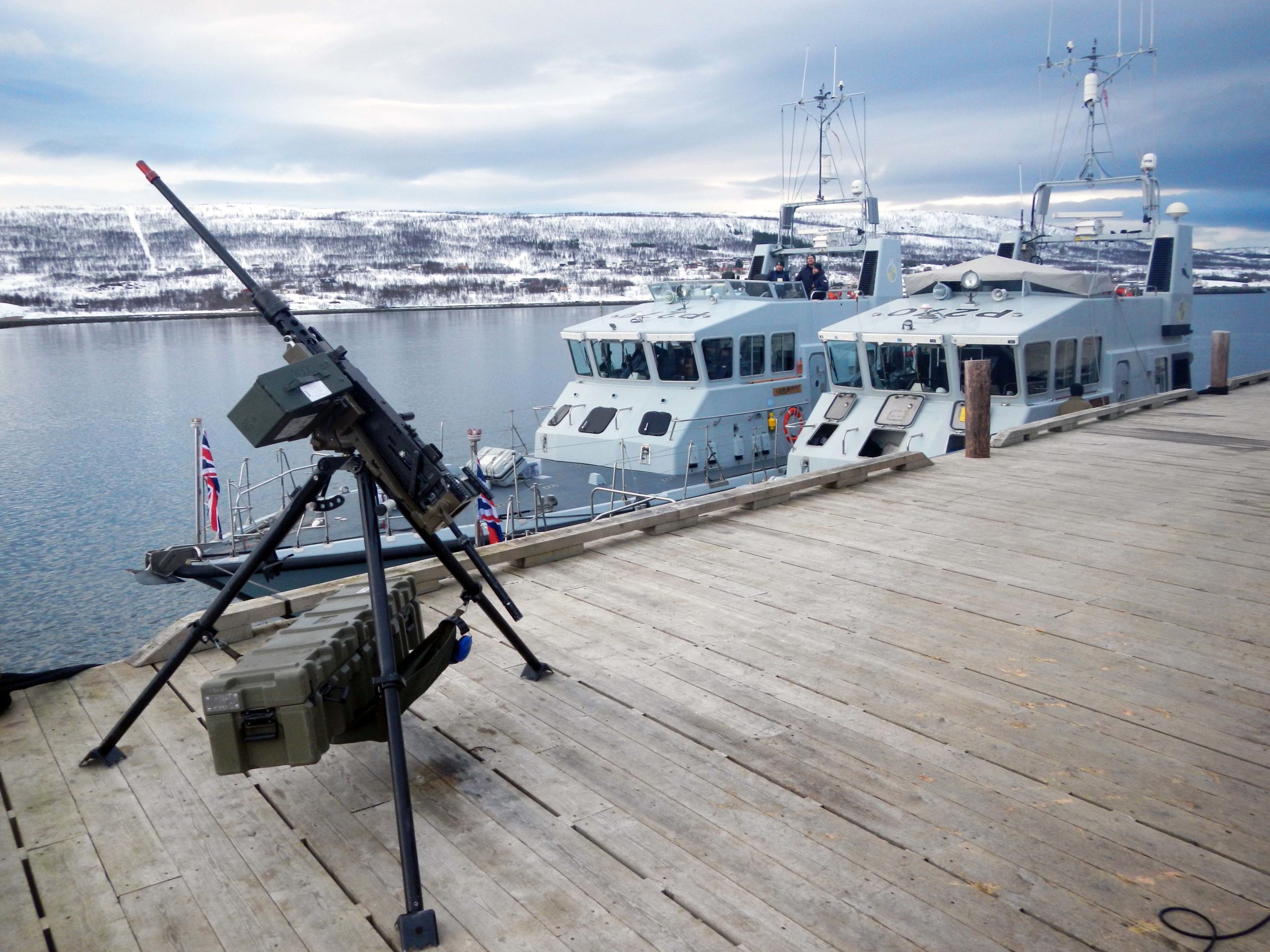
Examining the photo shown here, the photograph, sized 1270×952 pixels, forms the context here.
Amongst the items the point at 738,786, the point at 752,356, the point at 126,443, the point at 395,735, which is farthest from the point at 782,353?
the point at 126,443

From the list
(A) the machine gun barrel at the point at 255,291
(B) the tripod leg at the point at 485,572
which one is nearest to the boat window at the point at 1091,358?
(B) the tripod leg at the point at 485,572

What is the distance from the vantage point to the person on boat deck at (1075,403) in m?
12.3

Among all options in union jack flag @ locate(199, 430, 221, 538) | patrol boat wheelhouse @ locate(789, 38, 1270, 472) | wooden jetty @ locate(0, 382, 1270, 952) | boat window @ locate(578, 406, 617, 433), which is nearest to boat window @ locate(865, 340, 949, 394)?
patrol boat wheelhouse @ locate(789, 38, 1270, 472)

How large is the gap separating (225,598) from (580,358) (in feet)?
39.4

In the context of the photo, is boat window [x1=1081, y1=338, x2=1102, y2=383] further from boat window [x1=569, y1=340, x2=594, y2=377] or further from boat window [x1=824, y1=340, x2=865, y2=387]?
boat window [x1=569, y1=340, x2=594, y2=377]

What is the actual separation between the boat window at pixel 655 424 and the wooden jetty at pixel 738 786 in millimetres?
8139

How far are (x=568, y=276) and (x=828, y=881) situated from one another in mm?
107846

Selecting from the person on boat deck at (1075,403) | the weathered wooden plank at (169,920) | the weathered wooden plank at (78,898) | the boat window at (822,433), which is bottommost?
the boat window at (822,433)

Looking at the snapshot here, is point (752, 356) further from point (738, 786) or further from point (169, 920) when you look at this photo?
point (169, 920)

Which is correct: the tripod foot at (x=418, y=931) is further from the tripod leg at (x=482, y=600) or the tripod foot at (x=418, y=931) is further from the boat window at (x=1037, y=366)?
the boat window at (x=1037, y=366)

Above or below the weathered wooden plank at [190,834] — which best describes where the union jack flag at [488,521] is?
below

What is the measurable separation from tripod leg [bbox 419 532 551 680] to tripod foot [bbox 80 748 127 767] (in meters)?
1.33

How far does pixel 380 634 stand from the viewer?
2.99m

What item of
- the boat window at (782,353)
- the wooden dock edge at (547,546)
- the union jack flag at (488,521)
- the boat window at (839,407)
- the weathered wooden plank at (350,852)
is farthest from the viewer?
the boat window at (782,353)
